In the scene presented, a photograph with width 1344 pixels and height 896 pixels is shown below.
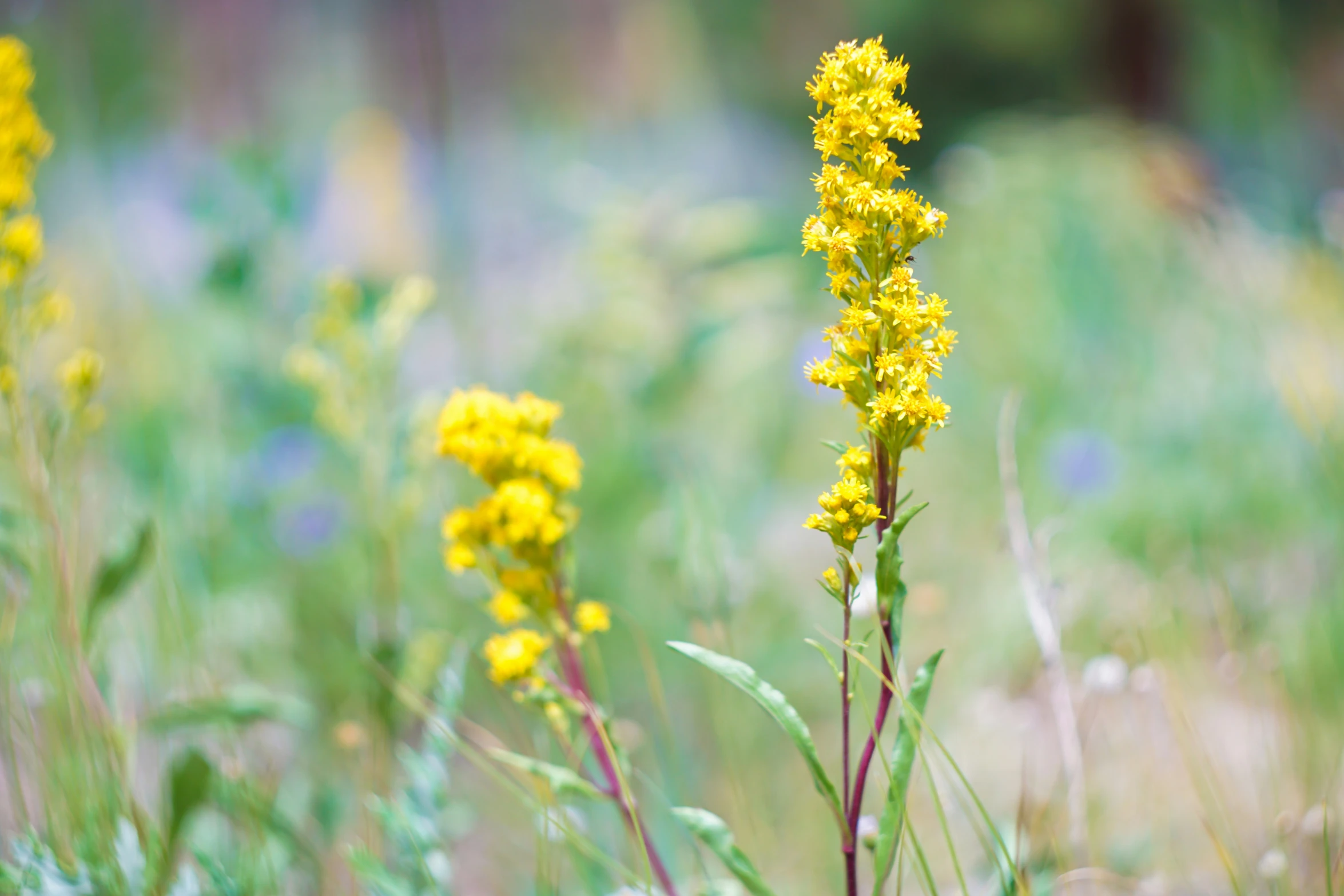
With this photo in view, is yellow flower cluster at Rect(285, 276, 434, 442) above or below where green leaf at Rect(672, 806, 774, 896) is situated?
above

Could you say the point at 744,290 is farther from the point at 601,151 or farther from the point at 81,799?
the point at 601,151

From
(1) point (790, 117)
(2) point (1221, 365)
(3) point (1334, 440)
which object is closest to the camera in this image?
(3) point (1334, 440)

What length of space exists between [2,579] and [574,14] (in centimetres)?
356

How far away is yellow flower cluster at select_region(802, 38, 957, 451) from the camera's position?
281 millimetres

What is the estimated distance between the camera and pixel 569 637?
37cm

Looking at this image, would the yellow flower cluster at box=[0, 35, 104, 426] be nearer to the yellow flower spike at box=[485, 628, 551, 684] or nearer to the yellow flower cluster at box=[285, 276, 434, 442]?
the yellow flower cluster at box=[285, 276, 434, 442]

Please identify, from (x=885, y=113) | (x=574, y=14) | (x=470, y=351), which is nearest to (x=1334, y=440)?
(x=885, y=113)

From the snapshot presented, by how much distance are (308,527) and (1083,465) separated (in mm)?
979

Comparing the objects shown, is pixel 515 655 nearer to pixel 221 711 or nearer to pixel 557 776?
pixel 557 776

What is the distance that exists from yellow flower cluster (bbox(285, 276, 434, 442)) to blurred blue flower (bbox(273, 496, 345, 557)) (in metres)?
0.33

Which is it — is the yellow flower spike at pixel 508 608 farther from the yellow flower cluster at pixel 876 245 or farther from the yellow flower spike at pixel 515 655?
the yellow flower cluster at pixel 876 245

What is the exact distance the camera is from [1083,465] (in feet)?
3.58

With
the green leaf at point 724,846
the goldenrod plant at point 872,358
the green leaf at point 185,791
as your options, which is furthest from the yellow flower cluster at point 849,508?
the green leaf at point 185,791

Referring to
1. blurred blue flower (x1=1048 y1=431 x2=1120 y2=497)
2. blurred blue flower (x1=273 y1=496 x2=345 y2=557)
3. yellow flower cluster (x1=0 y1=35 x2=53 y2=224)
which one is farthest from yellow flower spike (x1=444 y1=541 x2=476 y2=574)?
blurred blue flower (x1=1048 y1=431 x2=1120 y2=497)
